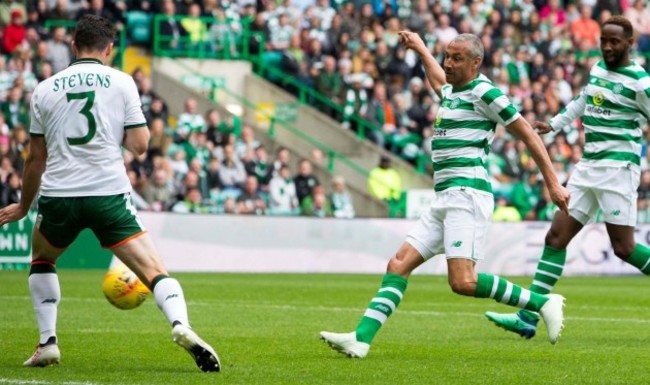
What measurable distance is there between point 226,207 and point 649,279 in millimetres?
7177

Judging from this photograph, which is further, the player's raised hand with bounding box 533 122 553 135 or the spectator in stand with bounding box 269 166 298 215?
the spectator in stand with bounding box 269 166 298 215

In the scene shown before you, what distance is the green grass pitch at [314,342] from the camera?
26.7 ft

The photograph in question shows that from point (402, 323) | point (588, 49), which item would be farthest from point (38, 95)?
point (588, 49)

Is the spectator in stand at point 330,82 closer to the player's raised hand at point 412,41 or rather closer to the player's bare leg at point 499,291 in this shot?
the player's raised hand at point 412,41

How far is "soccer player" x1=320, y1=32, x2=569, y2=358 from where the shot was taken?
30.0 ft

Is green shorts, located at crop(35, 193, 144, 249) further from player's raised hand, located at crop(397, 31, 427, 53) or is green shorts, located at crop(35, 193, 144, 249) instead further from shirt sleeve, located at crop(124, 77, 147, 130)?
Result: player's raised hand, located at crop(397, 31, 427, 53)

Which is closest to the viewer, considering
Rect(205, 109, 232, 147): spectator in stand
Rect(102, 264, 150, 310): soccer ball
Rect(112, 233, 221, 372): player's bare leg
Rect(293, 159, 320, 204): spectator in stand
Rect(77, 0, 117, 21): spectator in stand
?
Rect(112, 233, 221, 372): player's bare leg

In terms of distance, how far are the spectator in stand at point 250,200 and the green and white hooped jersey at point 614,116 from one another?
12.8 metres

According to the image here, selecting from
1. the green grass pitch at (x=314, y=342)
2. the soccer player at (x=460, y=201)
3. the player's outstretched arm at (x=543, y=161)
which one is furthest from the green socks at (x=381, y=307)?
the player's outstretched arm at (x=543, y=161)

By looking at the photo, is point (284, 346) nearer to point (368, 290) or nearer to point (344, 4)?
point (368, 290)

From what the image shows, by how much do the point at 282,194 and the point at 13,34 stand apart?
5978 millimetres

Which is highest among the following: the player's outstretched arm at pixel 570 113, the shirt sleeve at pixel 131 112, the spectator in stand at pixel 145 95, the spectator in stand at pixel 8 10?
the shirt sleeve at pixel 131 112

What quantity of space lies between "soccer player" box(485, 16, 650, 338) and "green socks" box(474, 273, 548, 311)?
1.79 meters

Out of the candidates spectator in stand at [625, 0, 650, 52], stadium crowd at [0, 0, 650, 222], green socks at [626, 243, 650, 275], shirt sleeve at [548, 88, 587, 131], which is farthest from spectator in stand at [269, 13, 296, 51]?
green socks at [626, 243, 650, 275]
